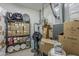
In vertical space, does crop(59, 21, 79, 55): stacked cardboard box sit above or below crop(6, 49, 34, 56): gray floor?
above

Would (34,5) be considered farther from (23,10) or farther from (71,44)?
(71,44)

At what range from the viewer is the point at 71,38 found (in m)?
1.92

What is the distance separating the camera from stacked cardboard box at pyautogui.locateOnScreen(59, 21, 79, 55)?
71.7 inches

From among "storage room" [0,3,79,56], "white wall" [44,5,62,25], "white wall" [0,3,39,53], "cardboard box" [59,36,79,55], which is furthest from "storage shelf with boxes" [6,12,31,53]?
"cardboard box" [59,36,79,55]

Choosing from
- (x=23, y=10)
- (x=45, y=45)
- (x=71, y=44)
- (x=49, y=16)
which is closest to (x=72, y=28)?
(x=71, y=44)

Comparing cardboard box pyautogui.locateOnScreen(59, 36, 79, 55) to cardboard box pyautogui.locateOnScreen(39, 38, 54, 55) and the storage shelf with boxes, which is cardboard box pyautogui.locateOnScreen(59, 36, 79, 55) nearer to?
cardboard box pyautogui.locateOnScreen(39, 38, 54, 55)

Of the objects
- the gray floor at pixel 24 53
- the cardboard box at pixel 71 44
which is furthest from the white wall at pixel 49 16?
the gray floor at pixel 24 53

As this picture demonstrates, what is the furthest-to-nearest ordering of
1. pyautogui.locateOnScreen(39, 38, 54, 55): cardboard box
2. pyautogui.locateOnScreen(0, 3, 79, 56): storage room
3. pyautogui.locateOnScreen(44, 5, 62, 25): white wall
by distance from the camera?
pyautogui.locateOnScreen(39, 38, 54, 55): cardboard box
pyautogui.locateOnScreen(44, 5, 62, 25): white wall
pyautogui.locateOnScreen(0, 3, 79, 56): storage room

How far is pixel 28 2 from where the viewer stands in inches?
78.2

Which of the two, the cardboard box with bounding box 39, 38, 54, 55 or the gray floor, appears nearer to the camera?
the gray floor

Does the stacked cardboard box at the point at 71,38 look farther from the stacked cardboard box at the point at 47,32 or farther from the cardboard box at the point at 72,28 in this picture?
the stacked cardboard box at the point at 47,32

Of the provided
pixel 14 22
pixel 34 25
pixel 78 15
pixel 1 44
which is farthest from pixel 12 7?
pixel 78 15

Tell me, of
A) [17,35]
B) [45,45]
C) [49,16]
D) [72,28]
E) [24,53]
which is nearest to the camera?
[72,28]

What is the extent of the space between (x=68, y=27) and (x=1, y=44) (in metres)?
1.23
